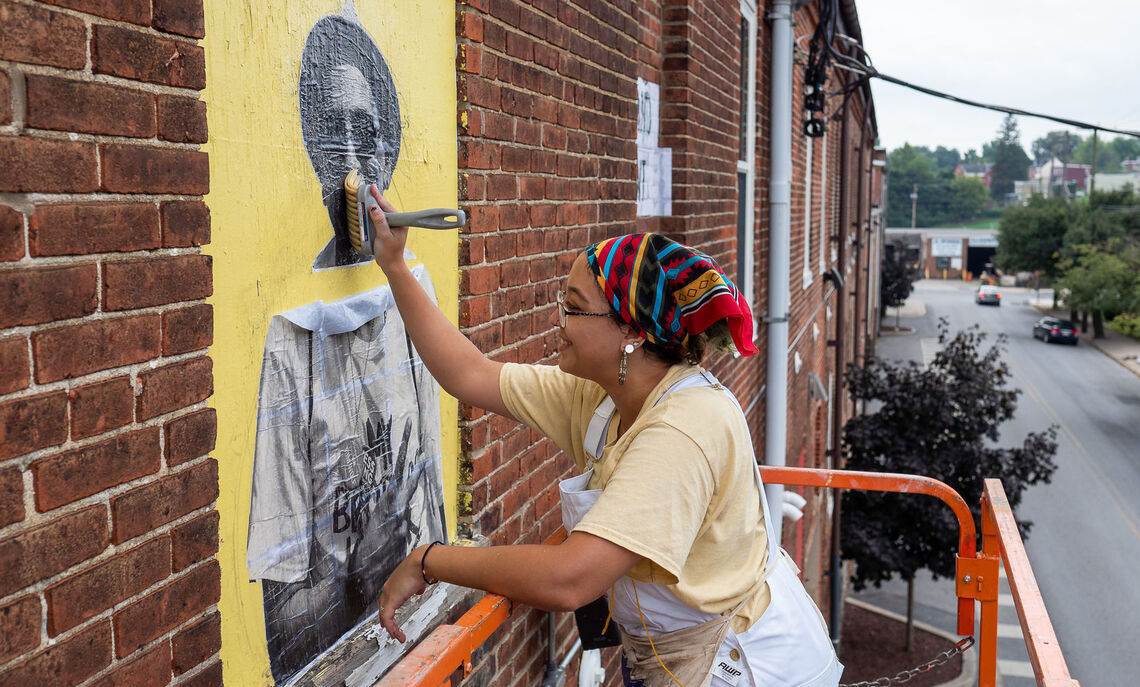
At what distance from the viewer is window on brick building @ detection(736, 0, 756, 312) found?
7.06m

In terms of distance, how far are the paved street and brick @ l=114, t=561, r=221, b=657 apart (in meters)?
14.4

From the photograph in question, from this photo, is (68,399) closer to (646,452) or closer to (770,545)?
(646,452)

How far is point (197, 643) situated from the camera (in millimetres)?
1692

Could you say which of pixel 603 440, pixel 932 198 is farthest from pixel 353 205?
pixel 932 198

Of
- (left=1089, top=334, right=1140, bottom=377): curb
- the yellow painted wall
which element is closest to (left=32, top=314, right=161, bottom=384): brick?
the yellow painted wall

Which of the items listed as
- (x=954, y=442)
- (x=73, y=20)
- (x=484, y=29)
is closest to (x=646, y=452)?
(x=73, y=20)

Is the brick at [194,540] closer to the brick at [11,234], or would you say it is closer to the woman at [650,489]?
the woman at [650,489]

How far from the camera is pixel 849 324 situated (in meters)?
24.0

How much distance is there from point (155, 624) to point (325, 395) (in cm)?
68

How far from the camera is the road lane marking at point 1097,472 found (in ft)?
71.8

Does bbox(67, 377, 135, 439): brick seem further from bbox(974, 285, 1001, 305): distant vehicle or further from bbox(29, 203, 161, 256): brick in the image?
bbox(974, 285, 1001, 305): distant vehicle

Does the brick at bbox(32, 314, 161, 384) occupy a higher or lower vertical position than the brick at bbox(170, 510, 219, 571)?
higher

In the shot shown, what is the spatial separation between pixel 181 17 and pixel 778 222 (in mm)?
6546

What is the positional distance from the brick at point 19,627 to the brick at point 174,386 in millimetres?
316
